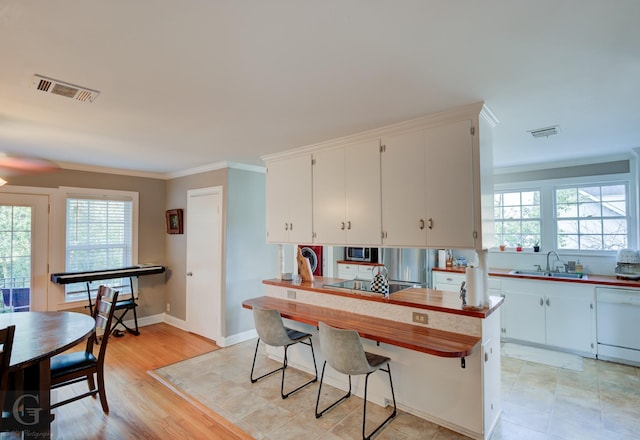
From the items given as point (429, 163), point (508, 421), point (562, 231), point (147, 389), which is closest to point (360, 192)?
point (429, 163)

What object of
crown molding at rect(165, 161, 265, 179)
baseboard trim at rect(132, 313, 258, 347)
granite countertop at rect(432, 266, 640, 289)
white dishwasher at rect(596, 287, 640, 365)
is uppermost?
crown molding at rect(165, 161, 265, 179)

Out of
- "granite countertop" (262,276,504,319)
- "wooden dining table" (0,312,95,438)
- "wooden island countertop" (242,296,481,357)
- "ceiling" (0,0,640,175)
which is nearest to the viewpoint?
"ceiling" (0,0,640,175)

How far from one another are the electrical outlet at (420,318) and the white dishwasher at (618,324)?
263 centimetres

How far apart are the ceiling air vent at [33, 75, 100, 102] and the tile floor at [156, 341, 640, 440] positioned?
263cm

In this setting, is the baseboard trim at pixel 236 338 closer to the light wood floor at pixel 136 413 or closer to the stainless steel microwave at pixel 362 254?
the light wood floor at pixel 136 413

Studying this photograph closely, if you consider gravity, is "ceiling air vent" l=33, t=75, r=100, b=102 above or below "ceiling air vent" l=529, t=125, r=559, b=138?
above

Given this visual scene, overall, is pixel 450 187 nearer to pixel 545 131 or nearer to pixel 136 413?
pixel 545 131

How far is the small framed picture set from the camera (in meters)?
5.08

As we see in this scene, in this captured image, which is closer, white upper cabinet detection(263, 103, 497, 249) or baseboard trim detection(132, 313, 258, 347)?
white upper cabinet detection(263, 103, 497, 249)

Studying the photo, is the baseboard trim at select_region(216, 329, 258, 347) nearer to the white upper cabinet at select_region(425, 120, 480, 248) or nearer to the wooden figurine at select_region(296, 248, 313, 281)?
the wooden figurine at select_region(296, 248, 313, 281)

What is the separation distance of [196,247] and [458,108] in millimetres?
3965

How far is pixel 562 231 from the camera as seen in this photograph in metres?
4.46

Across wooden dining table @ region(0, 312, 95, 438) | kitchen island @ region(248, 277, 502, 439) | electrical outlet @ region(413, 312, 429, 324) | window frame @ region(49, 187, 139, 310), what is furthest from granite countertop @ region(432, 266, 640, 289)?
window frame @ region(49, 187, 139, 310)

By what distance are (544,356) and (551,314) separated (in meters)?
0.53
